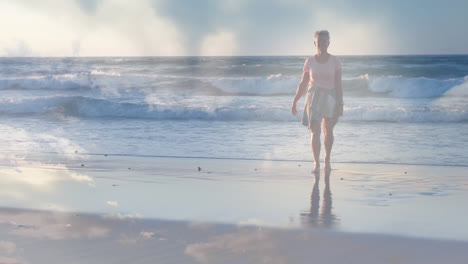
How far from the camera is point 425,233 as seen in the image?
3.93 meters

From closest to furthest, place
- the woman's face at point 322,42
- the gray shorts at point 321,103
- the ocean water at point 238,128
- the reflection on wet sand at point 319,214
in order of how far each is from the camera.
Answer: the reflection on wet sand at point 319,214 → the woman's face at point 322,42 → the gray shorts at point 321,103 → the ocean water at point 238,128

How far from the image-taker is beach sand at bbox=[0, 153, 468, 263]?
3.51 meters

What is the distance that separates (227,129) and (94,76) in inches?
770

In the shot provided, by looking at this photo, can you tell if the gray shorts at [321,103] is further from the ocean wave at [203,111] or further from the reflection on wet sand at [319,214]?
the ocean wave at [203,111]

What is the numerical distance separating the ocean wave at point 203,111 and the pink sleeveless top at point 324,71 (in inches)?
240

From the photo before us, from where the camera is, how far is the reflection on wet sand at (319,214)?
4254 mm

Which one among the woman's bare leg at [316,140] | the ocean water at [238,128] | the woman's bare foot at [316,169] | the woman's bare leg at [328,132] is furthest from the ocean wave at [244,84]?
the woman's bare foot at [316,169]

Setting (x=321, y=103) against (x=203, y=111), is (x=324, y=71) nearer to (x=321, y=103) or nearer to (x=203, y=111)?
(x=321, y=103)

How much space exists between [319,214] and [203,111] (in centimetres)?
995

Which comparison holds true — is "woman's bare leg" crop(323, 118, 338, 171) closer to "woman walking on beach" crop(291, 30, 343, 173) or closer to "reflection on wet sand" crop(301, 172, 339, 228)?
"woman walking on beach" crop(291, 30, 343, 173)

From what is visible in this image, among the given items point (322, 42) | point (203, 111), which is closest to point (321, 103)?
point (322, 42)

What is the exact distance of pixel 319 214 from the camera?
459 centimetres

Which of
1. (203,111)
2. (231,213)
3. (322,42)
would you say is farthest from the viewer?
(203,111)

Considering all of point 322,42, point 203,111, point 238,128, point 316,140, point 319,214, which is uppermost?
point 322,42
